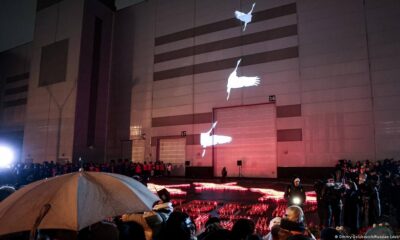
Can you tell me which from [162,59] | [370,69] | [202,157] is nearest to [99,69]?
[162,59]

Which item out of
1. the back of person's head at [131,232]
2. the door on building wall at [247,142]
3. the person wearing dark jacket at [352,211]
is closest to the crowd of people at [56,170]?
the door on building wall at [247,142]

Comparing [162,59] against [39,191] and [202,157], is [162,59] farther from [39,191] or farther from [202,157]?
[39,191]

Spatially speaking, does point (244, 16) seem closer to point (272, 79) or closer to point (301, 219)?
point (272, 79)

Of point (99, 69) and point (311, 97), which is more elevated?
point (99, 69)

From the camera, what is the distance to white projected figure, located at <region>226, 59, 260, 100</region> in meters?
30.6

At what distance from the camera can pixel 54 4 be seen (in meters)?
40.6

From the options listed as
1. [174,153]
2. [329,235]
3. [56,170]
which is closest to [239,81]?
[174,153]

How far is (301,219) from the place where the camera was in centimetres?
567

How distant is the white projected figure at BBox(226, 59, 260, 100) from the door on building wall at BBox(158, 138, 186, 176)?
751 cm

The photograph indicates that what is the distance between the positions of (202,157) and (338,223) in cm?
2270

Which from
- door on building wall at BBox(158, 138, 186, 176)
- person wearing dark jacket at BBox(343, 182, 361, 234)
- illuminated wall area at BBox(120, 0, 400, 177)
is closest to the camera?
person wearing dark jacket at BBox(343, 182, 361, 234)

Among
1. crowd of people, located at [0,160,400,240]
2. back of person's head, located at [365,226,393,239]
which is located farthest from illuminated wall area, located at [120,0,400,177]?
back of person's head, located at [365,226,393,239]

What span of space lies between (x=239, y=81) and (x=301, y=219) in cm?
2636

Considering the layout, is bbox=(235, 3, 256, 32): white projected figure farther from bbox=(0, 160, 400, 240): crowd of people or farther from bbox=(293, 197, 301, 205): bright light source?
bbox=(293, 197, 301, 205): bright light source
